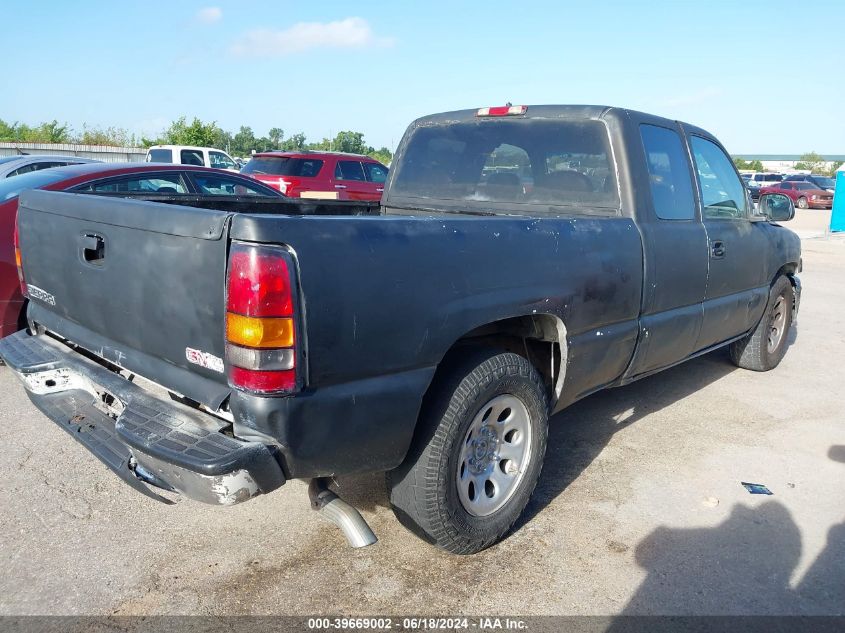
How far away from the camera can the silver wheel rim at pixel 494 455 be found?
9.76 ft

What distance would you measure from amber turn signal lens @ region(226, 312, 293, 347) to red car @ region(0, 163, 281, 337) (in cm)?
233

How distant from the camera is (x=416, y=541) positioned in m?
3.18

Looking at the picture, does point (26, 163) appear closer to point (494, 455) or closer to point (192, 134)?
point (494, 455)

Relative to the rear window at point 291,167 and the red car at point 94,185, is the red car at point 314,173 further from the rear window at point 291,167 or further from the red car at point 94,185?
the red car at point 94,185

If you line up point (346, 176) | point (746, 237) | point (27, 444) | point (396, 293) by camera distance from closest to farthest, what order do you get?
1. point (396, 293)
2. point (27, 444)
3. point (746, 237)
4. point (346, 176)

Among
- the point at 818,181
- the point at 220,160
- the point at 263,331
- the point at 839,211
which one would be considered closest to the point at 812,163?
the point at 818,181

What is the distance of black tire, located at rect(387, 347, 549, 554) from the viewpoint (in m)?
2.73

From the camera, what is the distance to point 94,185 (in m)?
5.70

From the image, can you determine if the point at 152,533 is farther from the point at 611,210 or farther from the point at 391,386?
the point at 611,210

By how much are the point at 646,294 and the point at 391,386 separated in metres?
1.88

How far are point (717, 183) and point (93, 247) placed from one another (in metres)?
3.96

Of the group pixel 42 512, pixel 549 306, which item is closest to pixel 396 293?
pixel 549 306

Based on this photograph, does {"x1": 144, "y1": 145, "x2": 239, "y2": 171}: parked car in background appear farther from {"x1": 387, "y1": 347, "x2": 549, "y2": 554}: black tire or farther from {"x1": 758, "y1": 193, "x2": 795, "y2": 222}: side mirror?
{"x1": 387, "y1": 347, "x2": 549, "y2": 554}: black tire

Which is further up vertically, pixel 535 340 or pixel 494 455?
pixel 535 340
